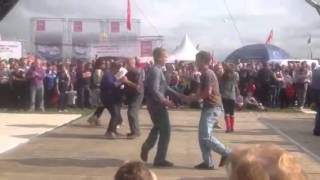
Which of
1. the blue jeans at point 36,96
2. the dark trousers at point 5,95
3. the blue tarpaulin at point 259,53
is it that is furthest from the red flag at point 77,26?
the blue jeans at point 36,96

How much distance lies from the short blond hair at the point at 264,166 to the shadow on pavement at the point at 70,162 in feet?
25.0

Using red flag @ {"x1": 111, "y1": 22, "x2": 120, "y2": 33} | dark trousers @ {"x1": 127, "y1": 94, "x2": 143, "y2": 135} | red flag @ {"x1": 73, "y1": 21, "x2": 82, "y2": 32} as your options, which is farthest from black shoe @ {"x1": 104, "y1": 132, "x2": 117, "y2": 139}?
red flag @ {"x1": 73, "y1": 21, "x2": 82, "y2": 32}

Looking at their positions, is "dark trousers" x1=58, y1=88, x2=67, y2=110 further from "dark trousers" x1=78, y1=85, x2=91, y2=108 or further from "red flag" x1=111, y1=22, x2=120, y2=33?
"red flag" x1=111, y1=22, x2=120, y2=33

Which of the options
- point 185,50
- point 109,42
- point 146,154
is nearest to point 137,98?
point 146,154

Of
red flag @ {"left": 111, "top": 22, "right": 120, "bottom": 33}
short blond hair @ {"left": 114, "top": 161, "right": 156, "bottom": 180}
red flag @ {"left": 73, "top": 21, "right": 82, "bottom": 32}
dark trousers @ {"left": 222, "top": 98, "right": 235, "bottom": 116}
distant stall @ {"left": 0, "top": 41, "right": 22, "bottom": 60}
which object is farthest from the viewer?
red flag @ {"left": 73, "top": 21, "right": 82, "bottom": 32}

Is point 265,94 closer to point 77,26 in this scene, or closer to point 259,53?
point 77,26

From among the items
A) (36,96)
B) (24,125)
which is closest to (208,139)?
(24,125)

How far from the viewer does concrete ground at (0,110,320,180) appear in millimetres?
9664

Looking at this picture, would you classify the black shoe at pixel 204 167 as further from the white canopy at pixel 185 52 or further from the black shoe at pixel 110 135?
the white canopy at pixel 185 52

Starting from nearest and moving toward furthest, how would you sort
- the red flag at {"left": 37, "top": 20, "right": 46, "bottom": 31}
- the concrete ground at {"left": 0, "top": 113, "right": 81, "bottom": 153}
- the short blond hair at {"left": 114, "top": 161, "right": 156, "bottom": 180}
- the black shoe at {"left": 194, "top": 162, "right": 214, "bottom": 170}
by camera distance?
the short blond hair at {"left": 114, "top": 161, "right": 156, "bottom": 180} → the black shoe at {"left": 194, "top": 162, "right": 214, "bottom": 170} → the concrete ground at {"left": 0, "top": 113, "right": 81, "bottom": 153} → the red flag at {"left": 37, "top": 20, "right": 46, "bottom": 31}

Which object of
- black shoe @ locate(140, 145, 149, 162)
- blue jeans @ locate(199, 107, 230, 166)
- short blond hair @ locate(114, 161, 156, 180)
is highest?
short blond hair @ locate(114, 161, 156, 180)

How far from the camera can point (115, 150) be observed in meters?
12.0

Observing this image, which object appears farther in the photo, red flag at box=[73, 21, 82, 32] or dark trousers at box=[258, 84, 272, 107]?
red flag at box=[73, 21, 82, 32]

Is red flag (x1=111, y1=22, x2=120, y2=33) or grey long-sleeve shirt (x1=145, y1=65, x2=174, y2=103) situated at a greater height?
red flag (x1=111, y1=22, x2=120, y2=33)
